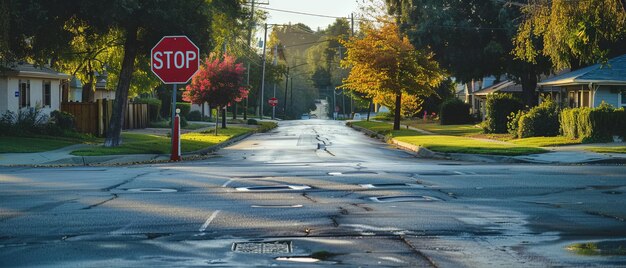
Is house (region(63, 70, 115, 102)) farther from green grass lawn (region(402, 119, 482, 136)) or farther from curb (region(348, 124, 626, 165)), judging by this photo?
curb (region(348, 124, 626, 165))

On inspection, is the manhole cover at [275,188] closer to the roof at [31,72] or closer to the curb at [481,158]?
the curb at [481,158]

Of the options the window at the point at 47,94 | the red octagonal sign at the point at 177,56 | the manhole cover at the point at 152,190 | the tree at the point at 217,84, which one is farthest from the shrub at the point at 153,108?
the manhole cover at the point at 152,190

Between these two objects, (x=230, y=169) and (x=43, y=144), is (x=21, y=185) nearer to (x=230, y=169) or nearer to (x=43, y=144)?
(x=230, y=169)

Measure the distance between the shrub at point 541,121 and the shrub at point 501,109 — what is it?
223 inches

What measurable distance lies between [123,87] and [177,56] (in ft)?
13.7

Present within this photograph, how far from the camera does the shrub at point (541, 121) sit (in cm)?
3928

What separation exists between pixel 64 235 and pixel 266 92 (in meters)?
117

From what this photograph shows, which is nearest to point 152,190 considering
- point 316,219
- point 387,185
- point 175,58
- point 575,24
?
point 387,185

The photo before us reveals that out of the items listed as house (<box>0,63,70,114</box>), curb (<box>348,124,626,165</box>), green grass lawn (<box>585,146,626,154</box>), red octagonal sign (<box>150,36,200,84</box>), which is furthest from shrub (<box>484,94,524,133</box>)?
house (<box>0,63,70,114</box>)

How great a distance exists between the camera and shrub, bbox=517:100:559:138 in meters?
39.3

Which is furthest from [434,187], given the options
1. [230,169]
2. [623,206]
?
[230,169]

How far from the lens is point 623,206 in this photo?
12852 mm

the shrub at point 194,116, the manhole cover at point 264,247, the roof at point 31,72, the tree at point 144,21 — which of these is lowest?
the shrub at point 194,116

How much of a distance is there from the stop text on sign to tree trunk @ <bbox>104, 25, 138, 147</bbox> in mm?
986
